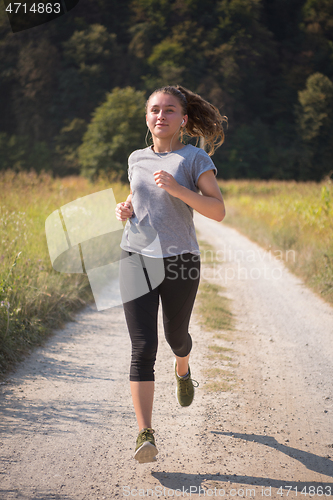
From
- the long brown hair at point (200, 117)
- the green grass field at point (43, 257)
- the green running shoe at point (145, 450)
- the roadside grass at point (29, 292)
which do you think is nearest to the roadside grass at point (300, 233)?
the green grass field at point (43, 257)

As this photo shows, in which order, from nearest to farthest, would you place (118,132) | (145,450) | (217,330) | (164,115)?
(145,450) < (164,115) < (217,330) < (118,132)

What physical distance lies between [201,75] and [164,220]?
1768 inches

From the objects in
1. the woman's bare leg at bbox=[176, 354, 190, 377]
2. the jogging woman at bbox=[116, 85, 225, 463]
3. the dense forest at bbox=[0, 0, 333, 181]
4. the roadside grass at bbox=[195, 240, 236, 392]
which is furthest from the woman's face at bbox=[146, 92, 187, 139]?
the dense forest at bbox=[0, 0, 333, 181]

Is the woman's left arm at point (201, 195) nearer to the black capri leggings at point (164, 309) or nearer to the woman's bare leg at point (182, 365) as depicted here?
the black capri leggings at point (164, 309)

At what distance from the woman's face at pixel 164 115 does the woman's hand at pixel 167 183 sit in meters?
0.34

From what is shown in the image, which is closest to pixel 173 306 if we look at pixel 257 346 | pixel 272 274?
pixel 257 346

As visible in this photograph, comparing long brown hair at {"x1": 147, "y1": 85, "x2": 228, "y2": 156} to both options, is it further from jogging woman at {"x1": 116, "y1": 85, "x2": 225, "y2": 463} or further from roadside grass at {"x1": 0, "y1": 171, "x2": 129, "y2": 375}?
roadside grass at {"x1": 0, "y1": 171, "x2": 129, "y2": 375}

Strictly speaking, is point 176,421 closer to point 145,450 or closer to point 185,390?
point 185,390

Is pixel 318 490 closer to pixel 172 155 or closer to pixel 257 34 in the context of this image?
pixel 172 155

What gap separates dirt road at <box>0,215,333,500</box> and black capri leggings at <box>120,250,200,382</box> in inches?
20.8

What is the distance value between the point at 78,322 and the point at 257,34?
159 ft

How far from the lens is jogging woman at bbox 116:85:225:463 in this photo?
220 centimetres

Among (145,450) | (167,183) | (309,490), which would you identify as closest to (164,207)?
(167,183)

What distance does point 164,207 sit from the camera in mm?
2234
